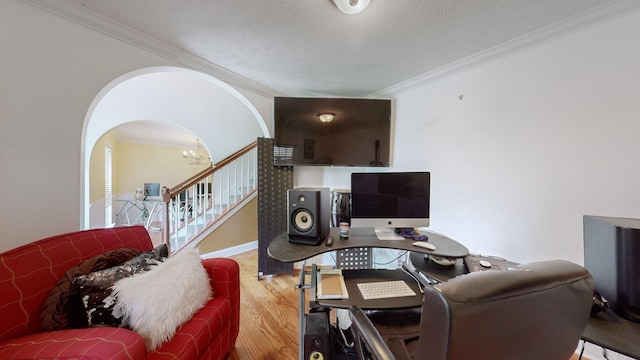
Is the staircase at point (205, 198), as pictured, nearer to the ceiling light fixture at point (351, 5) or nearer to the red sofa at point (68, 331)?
the red sofa at point (68, 331)

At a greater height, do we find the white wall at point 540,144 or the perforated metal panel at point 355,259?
the white wall at point 540,144

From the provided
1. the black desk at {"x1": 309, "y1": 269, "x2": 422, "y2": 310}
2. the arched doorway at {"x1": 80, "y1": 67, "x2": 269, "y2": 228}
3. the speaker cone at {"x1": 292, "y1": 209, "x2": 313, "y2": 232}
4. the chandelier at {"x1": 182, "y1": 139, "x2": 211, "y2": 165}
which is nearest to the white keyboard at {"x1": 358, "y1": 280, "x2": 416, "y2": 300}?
the black desk at {"x1": 309, "y1": 269, "x2": 422, "y2": 310}

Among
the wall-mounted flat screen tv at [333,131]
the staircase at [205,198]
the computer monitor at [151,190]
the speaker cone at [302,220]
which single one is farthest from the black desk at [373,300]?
the computer monitor at [151,190]

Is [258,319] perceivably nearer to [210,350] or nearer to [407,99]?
[210,350]

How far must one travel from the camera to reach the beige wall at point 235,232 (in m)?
3.11

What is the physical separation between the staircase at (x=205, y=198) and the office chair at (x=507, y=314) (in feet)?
9.84

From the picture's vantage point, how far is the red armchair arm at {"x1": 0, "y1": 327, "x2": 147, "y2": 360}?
0.76 metres

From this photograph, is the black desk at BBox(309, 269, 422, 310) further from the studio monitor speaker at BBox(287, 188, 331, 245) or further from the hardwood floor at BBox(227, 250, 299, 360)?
the hardwood floor at BBox(227, 250, 299, 360)

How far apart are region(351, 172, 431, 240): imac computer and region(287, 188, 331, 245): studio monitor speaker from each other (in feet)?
0.85

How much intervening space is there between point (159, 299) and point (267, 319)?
1.07m

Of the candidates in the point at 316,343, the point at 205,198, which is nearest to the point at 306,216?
the point at 316,343

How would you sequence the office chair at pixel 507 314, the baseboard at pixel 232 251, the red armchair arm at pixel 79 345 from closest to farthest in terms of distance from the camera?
the office chair at pixel 507 314 < the red armchair arm at pixel 79 345 < the baseboard at pixel 232 251

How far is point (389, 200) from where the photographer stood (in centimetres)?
153

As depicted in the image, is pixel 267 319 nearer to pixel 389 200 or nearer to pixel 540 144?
pixel 389 200
